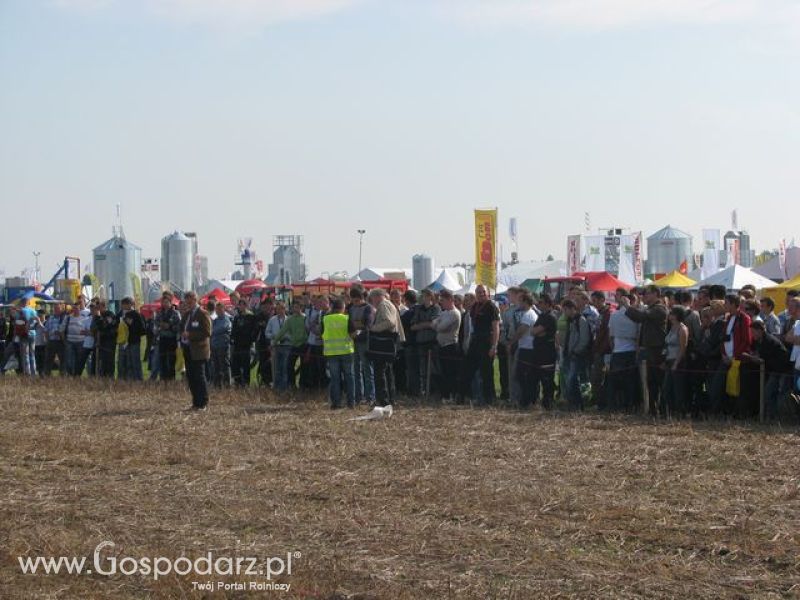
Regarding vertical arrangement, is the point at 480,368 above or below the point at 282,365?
above

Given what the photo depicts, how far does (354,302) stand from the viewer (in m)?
18.5

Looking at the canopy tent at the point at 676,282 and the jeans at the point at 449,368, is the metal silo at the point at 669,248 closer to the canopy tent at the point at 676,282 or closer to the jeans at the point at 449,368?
the canopy tent at the point at 676,282

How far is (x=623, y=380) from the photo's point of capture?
16.9 meters

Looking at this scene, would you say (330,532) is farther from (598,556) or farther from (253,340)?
(253,340)

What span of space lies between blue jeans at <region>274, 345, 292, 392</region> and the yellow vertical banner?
15700 millimetres

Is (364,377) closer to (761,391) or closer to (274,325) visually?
(274,325)

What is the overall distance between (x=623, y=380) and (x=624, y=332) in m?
0.69

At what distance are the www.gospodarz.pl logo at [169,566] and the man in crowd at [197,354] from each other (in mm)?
9493

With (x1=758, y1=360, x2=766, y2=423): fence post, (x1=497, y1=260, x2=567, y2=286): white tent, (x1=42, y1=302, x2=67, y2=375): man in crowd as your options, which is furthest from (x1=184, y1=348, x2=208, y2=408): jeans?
(x1=497, y1=260, x2=567, y2=286): white tent

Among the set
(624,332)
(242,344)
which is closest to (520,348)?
(624,332)

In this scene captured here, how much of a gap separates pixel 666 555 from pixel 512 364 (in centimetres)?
1019

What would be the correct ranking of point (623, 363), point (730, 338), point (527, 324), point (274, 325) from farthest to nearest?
point (274, 325)
point (527, 324)
point (623, 363)
point (730, 338)

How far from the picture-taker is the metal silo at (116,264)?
81312 mm

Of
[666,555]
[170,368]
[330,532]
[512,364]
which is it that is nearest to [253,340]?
[170,368]
